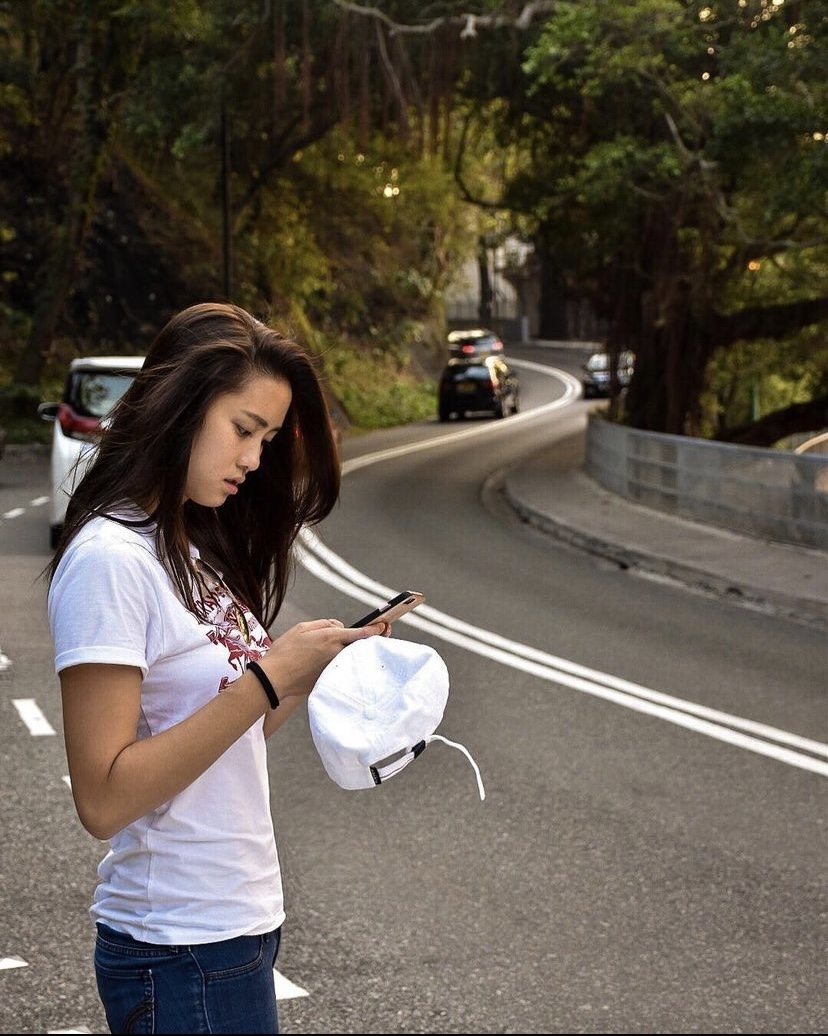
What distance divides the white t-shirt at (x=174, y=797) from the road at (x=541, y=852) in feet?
3.96

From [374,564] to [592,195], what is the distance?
840 cm

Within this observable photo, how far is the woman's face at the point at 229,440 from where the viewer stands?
8.50 feet

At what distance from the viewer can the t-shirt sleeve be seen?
2.33 meters

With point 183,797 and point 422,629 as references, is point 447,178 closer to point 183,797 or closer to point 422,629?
point 422,629

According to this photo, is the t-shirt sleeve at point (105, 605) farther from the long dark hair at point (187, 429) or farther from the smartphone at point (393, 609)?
the smartphone at point (393, 609)

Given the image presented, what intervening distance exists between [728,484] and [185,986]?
17.7 meters

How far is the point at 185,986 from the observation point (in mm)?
2432

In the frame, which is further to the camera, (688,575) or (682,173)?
(682,173)

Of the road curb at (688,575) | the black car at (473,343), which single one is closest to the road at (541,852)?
the road curb at (688,575)

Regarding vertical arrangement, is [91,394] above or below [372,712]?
below

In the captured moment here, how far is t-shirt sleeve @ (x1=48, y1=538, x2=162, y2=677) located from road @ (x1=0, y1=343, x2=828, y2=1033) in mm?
1267

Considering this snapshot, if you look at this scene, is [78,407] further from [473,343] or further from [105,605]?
[473,343]

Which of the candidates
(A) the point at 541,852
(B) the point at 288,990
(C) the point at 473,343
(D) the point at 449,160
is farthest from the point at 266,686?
(C) the point at 473,343

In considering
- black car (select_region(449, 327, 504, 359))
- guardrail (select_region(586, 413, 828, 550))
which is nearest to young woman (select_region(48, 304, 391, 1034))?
guardrail (select_region(586, 413, 828, 550))
